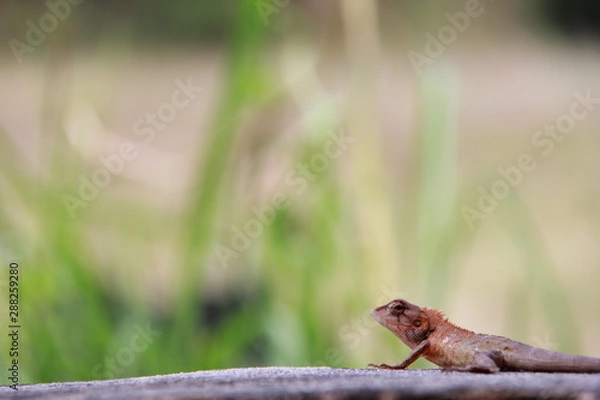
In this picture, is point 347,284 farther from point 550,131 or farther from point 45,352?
point 550,131

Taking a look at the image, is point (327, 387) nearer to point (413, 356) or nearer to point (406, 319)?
point (413, 356)

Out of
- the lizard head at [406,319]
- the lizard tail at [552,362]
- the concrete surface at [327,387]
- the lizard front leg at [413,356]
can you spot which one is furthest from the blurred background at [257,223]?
the concrete surface at [327,387]

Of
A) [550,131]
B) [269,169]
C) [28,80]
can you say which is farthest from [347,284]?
[28,80]

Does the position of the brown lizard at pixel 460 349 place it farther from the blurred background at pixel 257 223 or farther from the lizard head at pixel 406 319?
the blurred background at pixel 257 223

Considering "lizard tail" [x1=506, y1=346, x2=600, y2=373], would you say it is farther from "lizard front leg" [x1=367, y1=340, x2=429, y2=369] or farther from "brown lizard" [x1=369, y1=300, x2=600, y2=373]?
"lizard front leg" [x1=367, y1=340, x2=429, y2=369]

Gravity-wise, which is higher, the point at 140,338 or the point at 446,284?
the point at 446,284

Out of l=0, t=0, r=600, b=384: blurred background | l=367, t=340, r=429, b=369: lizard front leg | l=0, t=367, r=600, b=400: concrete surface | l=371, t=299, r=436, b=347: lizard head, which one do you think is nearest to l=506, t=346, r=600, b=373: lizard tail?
l=0, t=367, r=600, b=400: concrete surface

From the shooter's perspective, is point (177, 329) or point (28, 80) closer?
point (177, 329)
